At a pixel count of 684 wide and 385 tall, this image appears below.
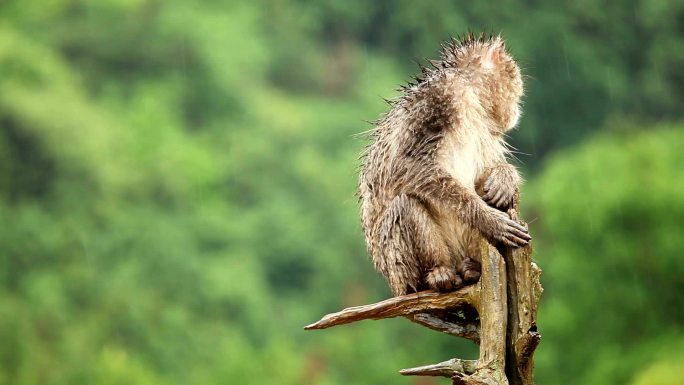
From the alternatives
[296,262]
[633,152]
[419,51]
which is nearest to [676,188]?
[633,152]

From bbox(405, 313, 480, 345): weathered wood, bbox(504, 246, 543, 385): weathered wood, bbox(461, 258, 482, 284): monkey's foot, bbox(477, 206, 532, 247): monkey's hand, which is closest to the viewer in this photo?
bbox(504, 246, 543, 385): weathered wood

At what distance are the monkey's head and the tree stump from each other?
1.21 m

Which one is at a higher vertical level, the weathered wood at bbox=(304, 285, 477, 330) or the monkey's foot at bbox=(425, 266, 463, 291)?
the monkey's foot at bbox=(425, 266, 463, 291)

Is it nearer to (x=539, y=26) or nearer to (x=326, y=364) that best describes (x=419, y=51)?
(x=539, y=26)

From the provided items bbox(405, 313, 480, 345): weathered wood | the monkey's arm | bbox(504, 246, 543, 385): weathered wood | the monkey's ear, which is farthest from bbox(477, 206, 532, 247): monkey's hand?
the monkey's ear

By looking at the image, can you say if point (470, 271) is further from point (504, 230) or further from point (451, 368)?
point (451, 368)

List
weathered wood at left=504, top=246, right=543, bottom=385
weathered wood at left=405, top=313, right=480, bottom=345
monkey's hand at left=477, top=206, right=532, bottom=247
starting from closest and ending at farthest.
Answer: weathered wood at left=504, top=246, right=543, bottom=385 → monkey's hand at left=477, top=206, right=532, bottom=247 → weathered wood at left=405, top=313, right=480, bottom=345

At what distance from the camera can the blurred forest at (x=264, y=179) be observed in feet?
62.3

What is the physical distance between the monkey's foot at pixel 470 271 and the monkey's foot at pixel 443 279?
0.15ft

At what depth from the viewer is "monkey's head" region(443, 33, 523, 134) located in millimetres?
6418

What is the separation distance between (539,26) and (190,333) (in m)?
10.3

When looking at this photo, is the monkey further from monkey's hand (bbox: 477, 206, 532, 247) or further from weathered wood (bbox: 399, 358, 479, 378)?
weathered wood (bbox: 399, 358, 479, 378)

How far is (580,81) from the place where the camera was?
2302 cm

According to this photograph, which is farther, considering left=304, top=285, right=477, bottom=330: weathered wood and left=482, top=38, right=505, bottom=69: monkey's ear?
left=482, top=38, right=505, bottom=69: monkey's ear
